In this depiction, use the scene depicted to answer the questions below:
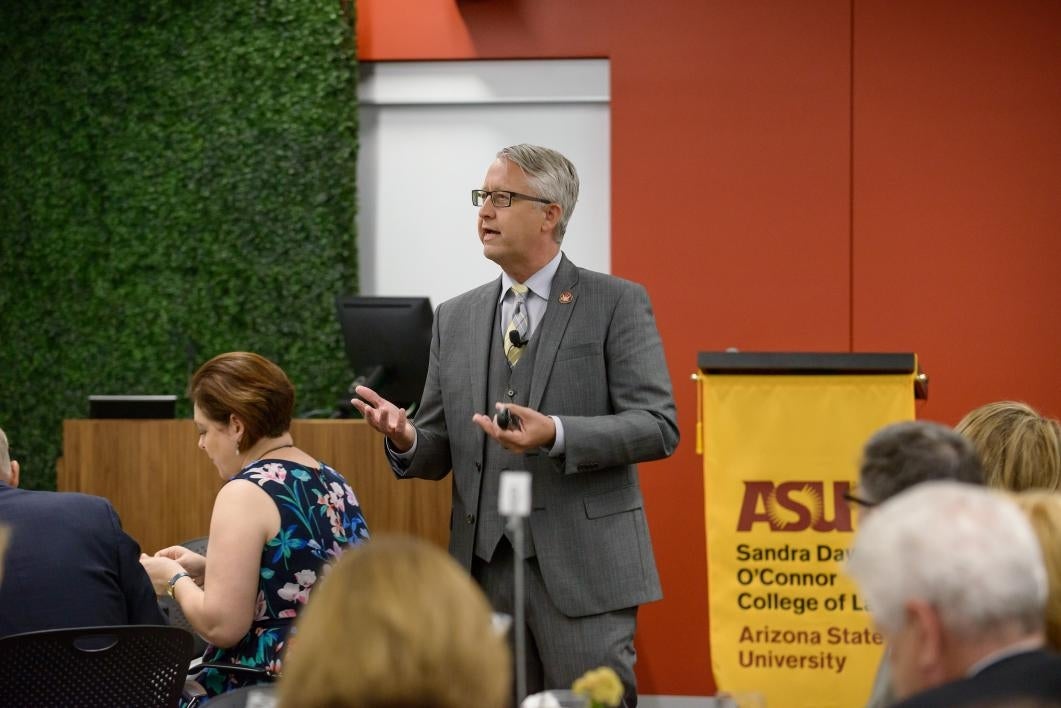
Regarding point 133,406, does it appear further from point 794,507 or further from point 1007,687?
point 1007,687

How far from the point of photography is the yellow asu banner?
12.1 ft

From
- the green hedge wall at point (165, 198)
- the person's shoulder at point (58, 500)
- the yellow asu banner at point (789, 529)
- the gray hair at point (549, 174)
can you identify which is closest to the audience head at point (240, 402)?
the person's shoulder at point (58, 500)

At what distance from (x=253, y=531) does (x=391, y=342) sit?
2.07 m

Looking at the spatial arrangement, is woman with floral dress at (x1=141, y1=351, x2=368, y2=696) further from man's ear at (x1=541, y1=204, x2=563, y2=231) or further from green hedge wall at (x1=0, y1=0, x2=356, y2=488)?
green hedge wall at (x1=0, y1=0, x2=356, y2=488)

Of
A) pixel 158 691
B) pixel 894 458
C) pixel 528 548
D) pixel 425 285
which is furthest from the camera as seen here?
pixel 425 285

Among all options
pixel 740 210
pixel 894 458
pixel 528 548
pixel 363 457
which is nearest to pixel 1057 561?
pixel 894 458

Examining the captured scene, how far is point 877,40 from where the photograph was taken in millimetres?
5602

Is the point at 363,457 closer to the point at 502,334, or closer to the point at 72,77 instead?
the point at 502,334

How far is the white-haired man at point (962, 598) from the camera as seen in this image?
1.48m

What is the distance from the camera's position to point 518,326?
10.7ft

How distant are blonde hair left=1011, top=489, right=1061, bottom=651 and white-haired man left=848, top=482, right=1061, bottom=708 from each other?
0.68 feet

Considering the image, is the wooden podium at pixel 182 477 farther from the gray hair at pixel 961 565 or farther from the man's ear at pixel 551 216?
the gray hair at pixel 961 565

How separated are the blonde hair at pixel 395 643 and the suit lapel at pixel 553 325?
6.00 ft

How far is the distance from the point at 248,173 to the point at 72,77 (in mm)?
998
